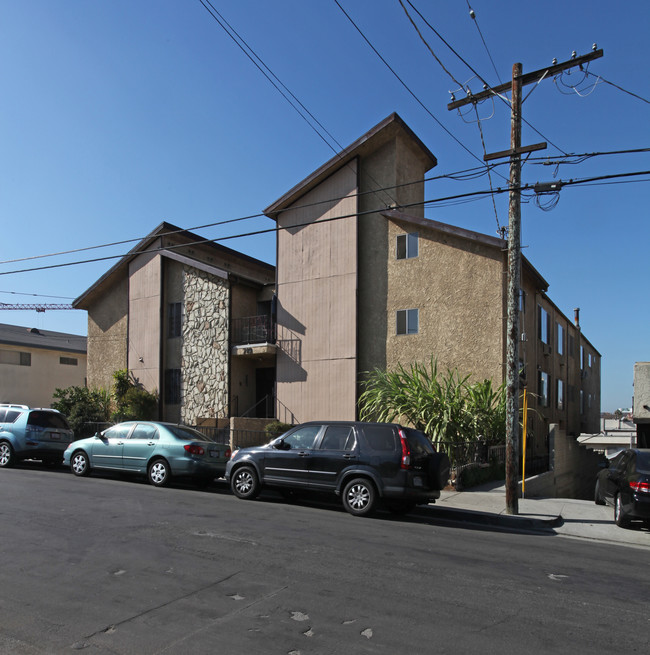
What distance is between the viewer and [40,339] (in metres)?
37.4

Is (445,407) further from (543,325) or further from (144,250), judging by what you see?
(144,250)

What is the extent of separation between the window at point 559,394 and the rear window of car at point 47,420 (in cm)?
1920

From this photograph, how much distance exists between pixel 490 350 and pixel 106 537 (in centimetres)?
1403

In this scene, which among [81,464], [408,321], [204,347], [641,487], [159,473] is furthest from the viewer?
[204,347]

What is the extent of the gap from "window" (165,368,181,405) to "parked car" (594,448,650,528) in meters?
18.2

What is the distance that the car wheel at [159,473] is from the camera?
1385 centimetres

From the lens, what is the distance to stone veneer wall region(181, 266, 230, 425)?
81.4 feet

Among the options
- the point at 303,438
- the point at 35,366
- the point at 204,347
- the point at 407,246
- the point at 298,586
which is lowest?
the point at 298,586

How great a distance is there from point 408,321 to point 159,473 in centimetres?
1048

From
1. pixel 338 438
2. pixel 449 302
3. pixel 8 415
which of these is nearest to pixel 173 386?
pixel 8 415

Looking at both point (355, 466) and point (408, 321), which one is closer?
point (355, 466)

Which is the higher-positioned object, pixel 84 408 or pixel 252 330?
pixel 252 330

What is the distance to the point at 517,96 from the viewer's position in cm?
1213

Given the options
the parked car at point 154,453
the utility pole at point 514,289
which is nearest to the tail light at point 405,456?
the utility pole at point 514,289
